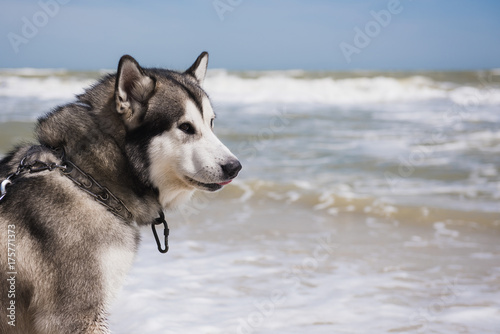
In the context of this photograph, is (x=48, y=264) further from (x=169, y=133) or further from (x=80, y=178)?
(x=169, y=133)

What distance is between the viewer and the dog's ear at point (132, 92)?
2695 millimetres

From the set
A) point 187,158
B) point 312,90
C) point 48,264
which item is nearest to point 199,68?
point 187,158

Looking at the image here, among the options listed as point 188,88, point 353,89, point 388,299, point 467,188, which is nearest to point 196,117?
point 188,88

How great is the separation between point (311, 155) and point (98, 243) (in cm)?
870

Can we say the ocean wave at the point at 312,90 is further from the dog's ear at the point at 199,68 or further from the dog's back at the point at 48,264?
the dog's back at the point at 48,264

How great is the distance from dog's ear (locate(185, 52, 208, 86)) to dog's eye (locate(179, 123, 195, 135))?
60 centimetres

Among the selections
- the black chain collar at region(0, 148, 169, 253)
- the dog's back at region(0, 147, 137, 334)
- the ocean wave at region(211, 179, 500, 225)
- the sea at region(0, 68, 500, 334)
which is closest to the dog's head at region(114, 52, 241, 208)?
the black chain collar at region(0, 148, 169, 253)

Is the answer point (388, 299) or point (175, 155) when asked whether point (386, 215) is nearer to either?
point (388, 299)

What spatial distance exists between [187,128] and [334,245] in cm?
349

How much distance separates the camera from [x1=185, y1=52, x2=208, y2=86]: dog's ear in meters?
3.42

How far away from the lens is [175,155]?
2.86 metres

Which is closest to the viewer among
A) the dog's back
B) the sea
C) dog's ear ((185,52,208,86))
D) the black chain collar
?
the dog's back

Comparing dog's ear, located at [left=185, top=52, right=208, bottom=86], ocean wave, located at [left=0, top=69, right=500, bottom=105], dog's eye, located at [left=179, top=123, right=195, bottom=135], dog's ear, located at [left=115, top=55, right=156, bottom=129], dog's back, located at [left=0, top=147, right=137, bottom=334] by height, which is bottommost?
ocean wave, located at [left=0, top=69, right=500, bottom=105]

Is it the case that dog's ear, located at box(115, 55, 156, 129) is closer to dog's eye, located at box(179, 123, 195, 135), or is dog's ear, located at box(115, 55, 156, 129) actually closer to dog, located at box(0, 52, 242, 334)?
dog, located at box(0, 52, 242, 334)
